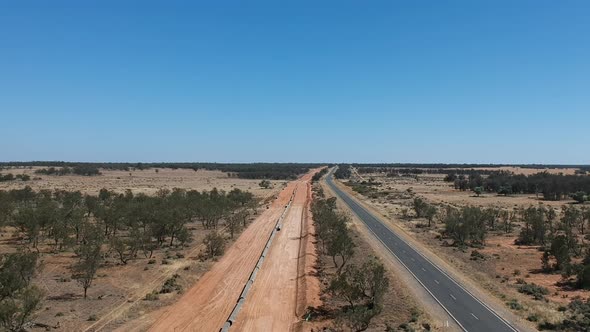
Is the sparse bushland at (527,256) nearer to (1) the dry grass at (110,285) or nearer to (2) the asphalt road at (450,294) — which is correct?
(2) the asphalt road at (450,294)

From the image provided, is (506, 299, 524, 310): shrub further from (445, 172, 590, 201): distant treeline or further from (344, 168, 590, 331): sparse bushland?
(445, 172, 590, 201): distant treeline

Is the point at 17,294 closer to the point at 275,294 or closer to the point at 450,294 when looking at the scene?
the point at 275,294

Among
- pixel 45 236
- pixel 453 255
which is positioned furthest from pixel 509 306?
pixel 45 236

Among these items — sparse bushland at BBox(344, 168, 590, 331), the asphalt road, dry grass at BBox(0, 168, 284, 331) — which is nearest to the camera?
the asphalt road

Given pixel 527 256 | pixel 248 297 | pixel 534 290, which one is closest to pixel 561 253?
pixel 527 256

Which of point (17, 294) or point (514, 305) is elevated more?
point (17, 294)

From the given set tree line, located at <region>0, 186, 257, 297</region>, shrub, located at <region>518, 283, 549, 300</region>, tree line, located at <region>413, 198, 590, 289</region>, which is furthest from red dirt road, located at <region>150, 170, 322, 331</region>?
tree line, located at <region>413, 198, 590, 289</region>

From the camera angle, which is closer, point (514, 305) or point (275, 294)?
point (514, 305)

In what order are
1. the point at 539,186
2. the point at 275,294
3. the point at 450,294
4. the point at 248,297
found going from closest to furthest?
the point at 248,297 < the point at 450,294 < the point at 275,294 < the point at 539,186

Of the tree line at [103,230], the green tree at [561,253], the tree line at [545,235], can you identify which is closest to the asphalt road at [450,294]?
the tree line at [545,235]
